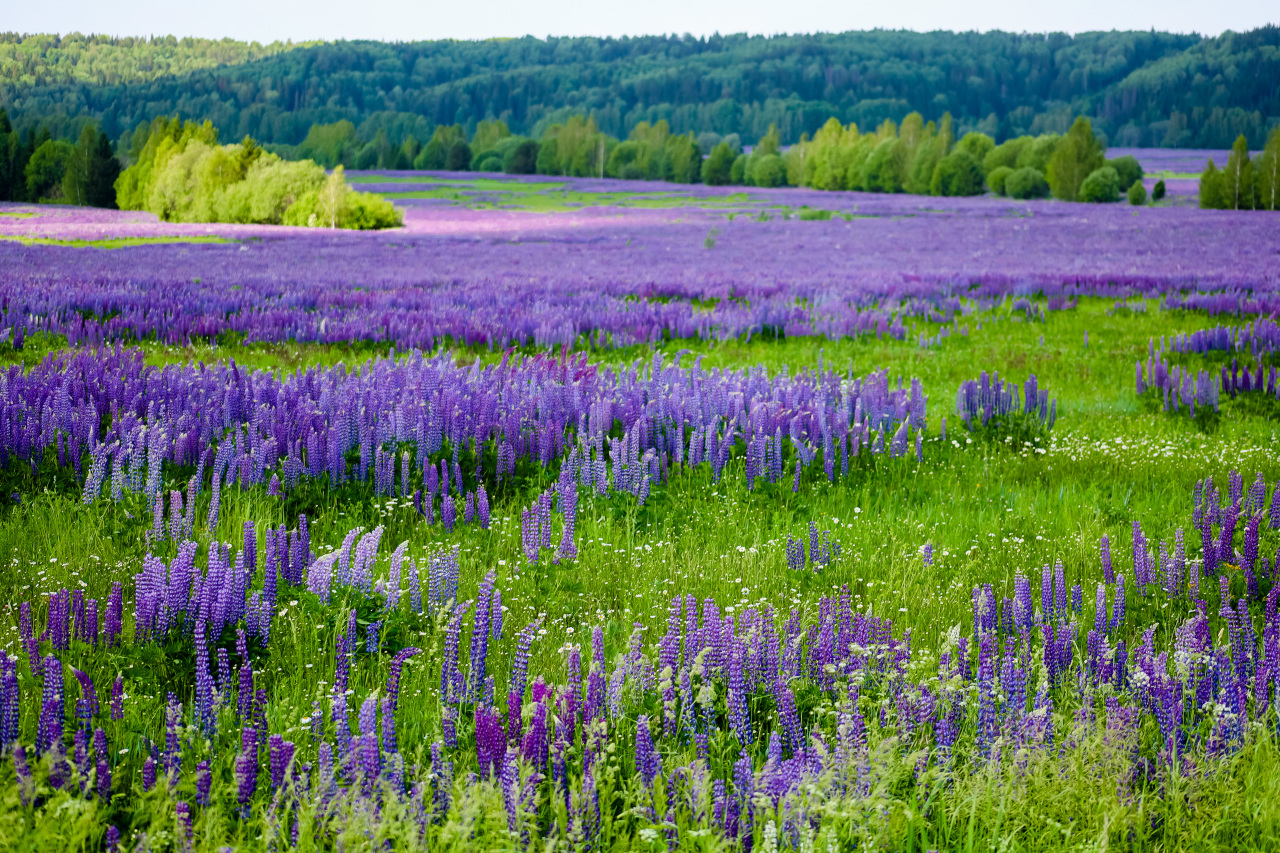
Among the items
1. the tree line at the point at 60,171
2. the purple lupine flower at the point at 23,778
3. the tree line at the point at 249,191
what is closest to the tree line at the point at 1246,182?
the tree line at the point at 249,191

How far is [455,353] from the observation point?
9992 millimetres

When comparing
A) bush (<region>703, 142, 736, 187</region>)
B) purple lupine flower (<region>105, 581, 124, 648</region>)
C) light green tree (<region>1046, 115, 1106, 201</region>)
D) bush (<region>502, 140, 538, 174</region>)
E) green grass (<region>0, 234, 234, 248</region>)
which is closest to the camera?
purple lupine flower (<region>105, 581, 124, 648</region>)

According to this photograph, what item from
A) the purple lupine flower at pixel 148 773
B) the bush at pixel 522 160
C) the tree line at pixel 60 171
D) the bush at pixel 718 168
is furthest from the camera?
the bush at pixel 522 160

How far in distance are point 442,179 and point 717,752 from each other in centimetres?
9388

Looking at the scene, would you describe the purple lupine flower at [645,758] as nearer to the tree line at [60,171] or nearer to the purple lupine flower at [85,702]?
the purple lupine flower at [85,702]

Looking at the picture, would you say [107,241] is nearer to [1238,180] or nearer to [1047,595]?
[1047,595]

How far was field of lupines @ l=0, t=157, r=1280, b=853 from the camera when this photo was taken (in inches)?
88.9

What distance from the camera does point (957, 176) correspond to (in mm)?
78812

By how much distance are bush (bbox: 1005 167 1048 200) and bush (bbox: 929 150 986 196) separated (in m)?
3.94

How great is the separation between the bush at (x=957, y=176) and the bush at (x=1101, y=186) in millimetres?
12263

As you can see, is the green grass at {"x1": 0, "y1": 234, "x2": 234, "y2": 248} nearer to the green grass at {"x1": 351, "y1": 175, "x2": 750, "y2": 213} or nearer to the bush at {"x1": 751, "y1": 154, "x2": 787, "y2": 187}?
the green grass at {"x1": 351, "y1": 175, "x2": 750, "y2": 213}

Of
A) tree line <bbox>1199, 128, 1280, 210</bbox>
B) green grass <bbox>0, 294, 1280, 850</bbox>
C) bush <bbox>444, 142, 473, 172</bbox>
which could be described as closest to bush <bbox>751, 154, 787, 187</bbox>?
bush <bbox>444, 142, 473, 172</bbox>

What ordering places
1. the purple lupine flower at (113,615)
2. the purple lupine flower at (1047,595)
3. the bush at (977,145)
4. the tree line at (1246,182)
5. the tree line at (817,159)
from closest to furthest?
the purple lupine flower at (113,615), the purple lupine flower at (1047,595), the tree line at (1246,182), the tree line at (817,159), the bush at (977,145)

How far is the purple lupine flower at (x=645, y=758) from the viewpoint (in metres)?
2.29
